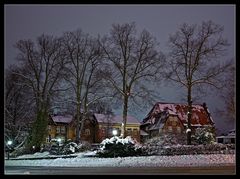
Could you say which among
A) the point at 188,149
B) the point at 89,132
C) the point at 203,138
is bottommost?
the point at 89,132

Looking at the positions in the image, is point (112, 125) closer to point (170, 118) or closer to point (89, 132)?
point (89, 132)

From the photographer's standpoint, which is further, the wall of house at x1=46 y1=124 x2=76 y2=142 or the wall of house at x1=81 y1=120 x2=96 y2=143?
the wall of house at x1=46 y1=124 x2=76 y2=142

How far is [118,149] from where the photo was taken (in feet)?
81.2

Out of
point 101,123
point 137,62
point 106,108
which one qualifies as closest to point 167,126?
point 101,123

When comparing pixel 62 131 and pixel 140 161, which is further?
pixel 62 131

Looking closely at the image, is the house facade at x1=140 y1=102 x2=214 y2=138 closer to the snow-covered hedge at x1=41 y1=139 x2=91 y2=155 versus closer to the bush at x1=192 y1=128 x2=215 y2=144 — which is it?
the bush at x1=192 y1=128 x2=215 y2=144

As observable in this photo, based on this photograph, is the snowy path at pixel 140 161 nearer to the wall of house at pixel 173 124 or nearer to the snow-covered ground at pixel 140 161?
the snow-covered ground at pixel 140 161

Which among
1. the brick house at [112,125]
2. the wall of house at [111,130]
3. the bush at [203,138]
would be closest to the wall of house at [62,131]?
the wall of house at [111,130]

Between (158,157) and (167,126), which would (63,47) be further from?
(167,126)

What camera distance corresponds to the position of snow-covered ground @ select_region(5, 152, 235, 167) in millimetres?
22263

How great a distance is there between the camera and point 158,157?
2450cm

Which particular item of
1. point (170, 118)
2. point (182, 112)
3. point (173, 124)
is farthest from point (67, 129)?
point (182, 112)

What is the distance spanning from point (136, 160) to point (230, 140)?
16.2 metres

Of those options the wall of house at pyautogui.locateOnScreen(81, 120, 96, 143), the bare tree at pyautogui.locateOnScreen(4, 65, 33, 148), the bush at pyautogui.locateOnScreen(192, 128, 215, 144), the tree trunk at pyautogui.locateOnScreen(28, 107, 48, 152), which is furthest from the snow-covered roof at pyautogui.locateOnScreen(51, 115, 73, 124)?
the bush at pyautogui.locateOnScreen(192, 128, 215, 144)
